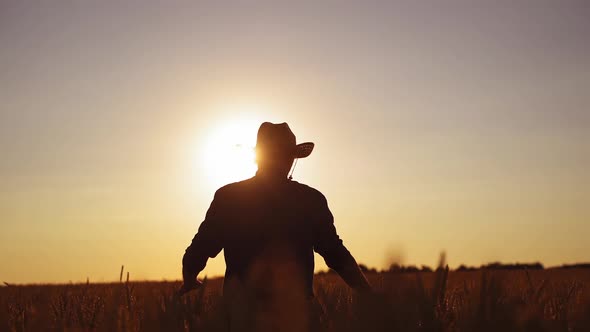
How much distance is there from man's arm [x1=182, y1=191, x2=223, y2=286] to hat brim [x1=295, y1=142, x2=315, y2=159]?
0.91 metres

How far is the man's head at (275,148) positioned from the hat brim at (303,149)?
0.08 metres

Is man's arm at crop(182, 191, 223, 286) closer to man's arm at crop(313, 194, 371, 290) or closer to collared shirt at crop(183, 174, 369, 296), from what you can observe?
collared shirt at crop(183, 174, 369, 296)

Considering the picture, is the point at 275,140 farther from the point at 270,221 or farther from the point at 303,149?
the point at 270,221

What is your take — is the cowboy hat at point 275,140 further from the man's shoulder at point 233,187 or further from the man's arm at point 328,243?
the man's arm at point 328,243

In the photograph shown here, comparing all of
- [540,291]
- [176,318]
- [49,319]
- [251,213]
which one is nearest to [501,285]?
[540,291]

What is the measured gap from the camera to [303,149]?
6.95 m

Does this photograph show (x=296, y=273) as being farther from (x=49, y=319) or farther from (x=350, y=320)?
(x=49, y=319)

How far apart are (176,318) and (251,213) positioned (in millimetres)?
4902

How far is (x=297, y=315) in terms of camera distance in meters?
1.39

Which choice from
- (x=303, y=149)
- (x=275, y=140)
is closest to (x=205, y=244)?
(x=275, y=140)

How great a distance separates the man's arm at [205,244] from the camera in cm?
634

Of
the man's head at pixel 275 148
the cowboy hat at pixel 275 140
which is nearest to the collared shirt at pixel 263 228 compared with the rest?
the man's head at pixel 275 148

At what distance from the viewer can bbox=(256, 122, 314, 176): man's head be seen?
6691mm

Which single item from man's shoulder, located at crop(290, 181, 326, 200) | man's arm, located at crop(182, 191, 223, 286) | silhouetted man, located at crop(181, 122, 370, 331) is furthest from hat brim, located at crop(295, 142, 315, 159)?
man's arm, located at crop(182, 191, 223, 286)
